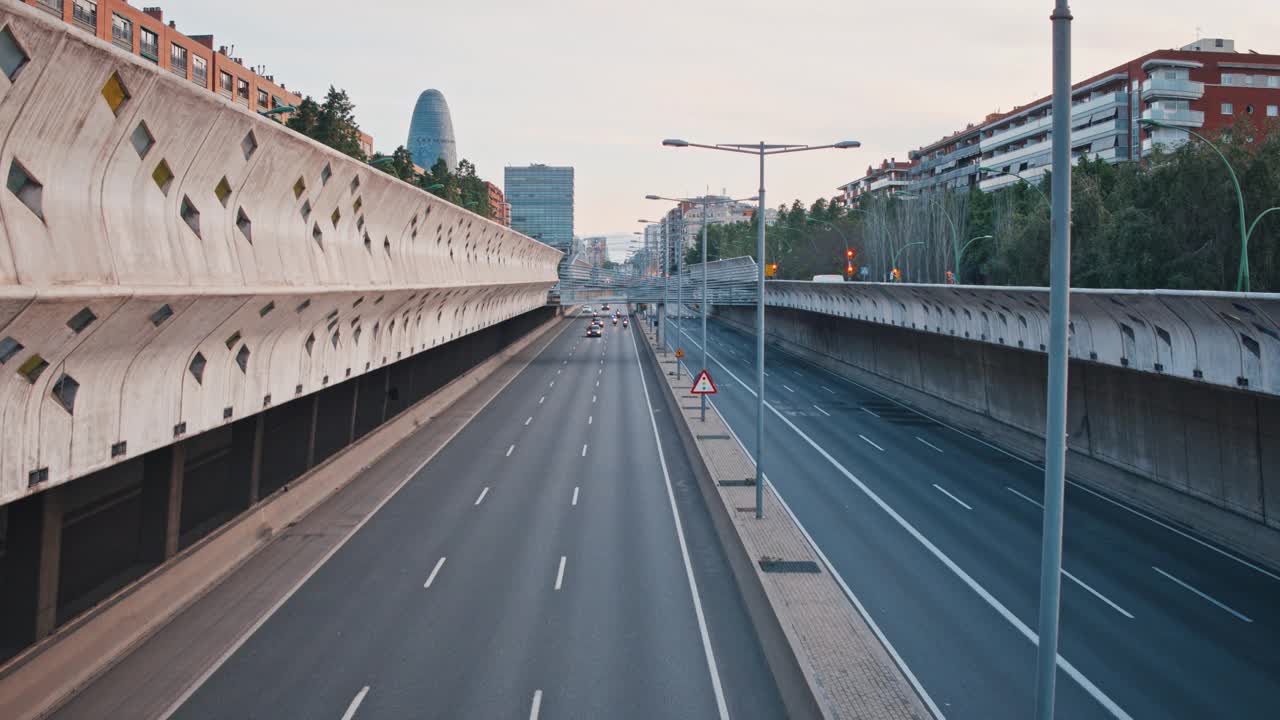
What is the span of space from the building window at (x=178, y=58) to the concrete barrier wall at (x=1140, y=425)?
53.1m

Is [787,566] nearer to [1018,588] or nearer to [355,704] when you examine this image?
[1018,588]

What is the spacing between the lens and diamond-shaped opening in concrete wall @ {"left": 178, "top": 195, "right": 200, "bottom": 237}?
11.6m

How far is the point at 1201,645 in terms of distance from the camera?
556 inches

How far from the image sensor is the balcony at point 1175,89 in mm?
63594

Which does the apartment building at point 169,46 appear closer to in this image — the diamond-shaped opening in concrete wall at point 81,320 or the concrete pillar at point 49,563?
the concrete pillar at point 49,563

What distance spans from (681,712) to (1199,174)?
90.9 ft

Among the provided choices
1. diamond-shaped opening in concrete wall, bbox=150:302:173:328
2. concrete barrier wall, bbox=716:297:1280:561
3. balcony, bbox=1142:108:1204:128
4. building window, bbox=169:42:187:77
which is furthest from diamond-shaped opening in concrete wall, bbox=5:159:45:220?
balcony, bbox=1142:108:1204:128

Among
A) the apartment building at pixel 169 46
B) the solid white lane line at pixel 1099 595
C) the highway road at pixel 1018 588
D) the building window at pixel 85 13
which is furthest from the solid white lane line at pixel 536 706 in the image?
the building window at pixel 85 13

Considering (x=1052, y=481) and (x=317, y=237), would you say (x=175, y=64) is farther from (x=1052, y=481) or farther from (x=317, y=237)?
(x=1052, y=481)

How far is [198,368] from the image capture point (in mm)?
13258

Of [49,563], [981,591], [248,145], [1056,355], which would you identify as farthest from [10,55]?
[981,591]

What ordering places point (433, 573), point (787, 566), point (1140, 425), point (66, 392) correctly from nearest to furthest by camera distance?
point (66, 392) < point (787, 566) < point (433, 573) < point (1140, 425)

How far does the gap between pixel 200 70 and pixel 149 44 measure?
755 centimetres

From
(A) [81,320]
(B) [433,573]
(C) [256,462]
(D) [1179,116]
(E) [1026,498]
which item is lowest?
(B) [433,573]
